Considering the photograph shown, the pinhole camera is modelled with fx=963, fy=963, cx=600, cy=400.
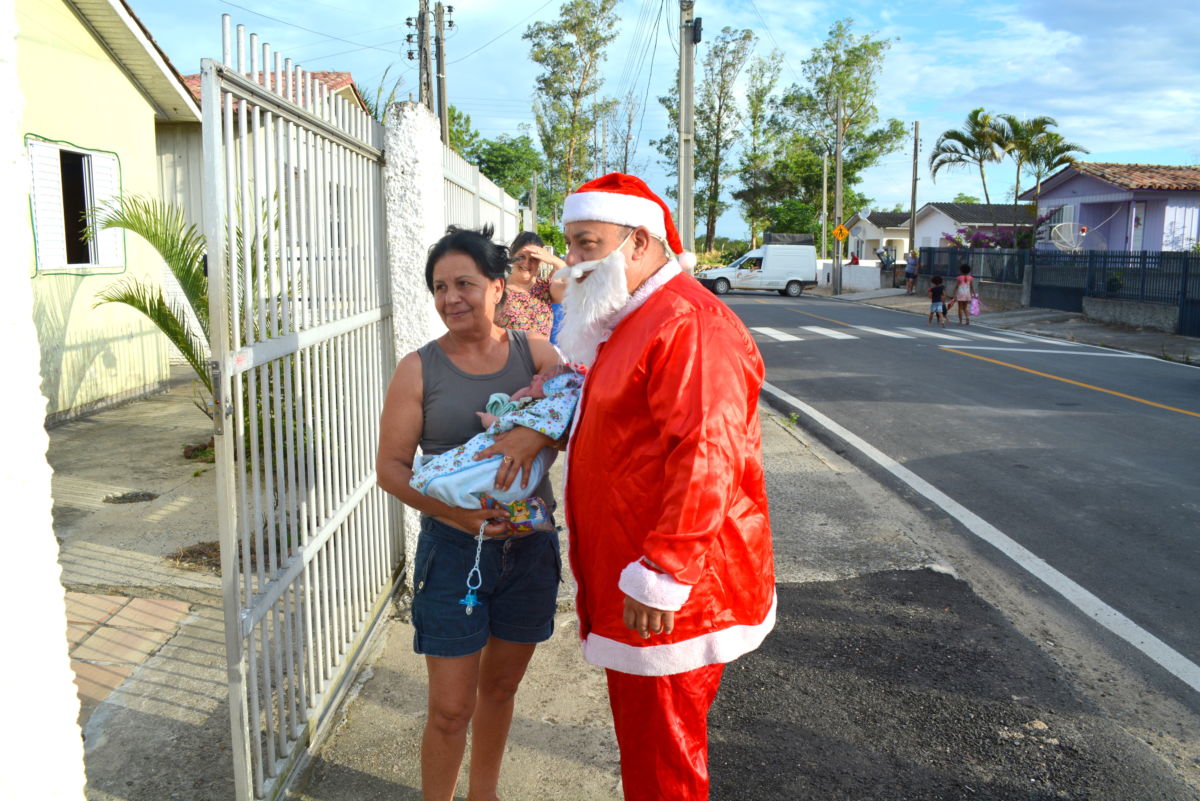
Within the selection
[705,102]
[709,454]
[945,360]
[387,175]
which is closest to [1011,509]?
[387,175]

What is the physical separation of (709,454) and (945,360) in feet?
44.4

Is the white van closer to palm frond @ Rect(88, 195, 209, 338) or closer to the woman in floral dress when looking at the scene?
palm frond @ Rect(88, 195, 209, 338)

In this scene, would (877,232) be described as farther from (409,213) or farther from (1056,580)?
(409,213)

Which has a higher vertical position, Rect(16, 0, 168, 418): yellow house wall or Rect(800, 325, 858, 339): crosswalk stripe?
Rect(16, 0, 168, 418): yellow house wall

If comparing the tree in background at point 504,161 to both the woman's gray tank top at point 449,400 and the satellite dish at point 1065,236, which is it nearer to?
the satellite dish at point 1065,236

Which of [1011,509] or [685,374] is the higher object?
[685,374]

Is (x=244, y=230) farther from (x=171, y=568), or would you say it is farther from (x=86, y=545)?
(x=86, y=545)

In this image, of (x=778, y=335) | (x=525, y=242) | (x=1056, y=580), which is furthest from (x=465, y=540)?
(x=778, y=335)

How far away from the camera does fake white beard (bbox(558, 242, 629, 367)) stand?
7.92 ft

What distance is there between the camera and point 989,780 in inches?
128

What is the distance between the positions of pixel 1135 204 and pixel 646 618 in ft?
114

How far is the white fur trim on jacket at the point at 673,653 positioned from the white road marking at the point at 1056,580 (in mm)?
2742

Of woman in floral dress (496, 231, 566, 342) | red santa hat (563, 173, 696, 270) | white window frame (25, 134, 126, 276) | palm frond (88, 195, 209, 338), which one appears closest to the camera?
red santa hat (563, 173, 696, 270)

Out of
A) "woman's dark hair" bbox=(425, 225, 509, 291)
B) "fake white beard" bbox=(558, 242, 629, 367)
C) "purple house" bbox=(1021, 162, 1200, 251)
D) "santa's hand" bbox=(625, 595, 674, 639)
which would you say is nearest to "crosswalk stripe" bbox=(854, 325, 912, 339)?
"purple house" bbox=(1021, 162, 1200, 251)
